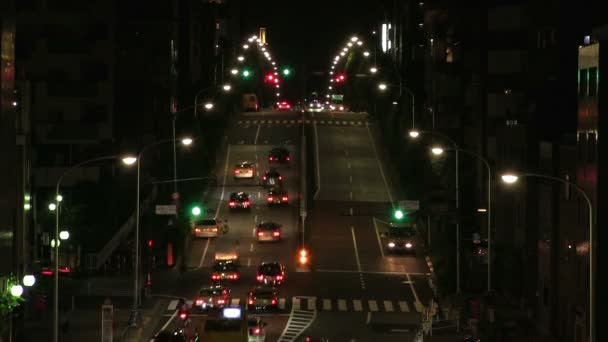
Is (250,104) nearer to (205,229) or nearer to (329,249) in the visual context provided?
(205,229)

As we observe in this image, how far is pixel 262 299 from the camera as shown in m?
63.1

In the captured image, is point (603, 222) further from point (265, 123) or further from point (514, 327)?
point (265, 123)

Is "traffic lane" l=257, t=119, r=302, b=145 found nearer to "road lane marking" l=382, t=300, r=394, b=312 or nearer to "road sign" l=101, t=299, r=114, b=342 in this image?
"road lane marking" l=382, t=300, r=394, b=312

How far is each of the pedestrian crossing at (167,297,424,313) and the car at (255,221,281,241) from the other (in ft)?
61.5

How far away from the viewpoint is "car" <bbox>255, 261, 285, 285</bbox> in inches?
2815

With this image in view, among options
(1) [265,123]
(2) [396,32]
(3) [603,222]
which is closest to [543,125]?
(3) [603,222]

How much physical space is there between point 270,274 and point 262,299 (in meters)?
8.83

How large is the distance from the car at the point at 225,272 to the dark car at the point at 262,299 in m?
9.38

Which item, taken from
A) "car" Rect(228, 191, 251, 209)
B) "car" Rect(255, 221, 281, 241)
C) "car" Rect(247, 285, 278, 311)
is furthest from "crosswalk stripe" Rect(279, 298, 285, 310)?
"car" Rect(228, 191, 251, 209)

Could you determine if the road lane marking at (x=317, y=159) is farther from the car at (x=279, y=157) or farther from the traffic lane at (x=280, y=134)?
the car at (x=279, y=157)

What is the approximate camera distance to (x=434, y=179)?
95.3 meters

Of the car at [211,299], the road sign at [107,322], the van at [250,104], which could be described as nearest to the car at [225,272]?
the car at [211,299]

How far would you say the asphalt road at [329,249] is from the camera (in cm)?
6203

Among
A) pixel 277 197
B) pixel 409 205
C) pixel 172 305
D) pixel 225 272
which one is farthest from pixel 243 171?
pixel 172 305
